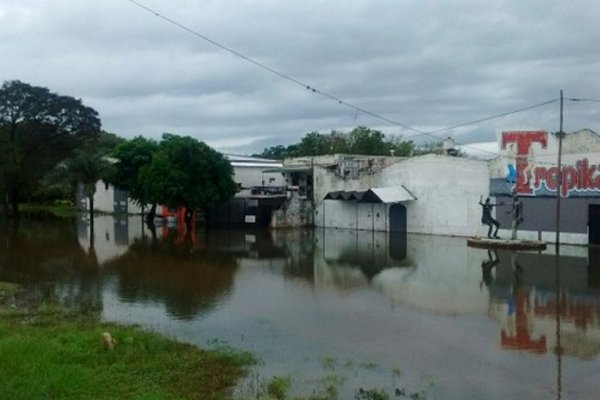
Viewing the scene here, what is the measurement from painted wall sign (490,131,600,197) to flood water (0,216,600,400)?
2984mm

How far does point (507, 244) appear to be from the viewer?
30203 millimetres

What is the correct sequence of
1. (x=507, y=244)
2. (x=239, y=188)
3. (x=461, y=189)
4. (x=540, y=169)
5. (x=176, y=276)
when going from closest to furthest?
1. (x=176, y=276)
2. (x=507, y=244)
3. (x=540, y=169)
4. (x=461, y=189)
5. (x=239, y=188)

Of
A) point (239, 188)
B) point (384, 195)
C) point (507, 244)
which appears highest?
point (239, 188)

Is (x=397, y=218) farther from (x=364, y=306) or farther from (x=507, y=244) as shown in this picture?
(x=364, y=306)

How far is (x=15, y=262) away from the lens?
2591cm

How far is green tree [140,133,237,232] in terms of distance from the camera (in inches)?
1624

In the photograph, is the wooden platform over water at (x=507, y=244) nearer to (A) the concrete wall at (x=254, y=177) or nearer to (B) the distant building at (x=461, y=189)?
(B) the distant building at (x=461, y=189)

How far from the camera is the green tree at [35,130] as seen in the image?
5669 centimetres

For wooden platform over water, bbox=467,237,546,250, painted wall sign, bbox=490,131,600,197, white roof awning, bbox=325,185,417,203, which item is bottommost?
wooden platform over water, bbox=467,237,546,250

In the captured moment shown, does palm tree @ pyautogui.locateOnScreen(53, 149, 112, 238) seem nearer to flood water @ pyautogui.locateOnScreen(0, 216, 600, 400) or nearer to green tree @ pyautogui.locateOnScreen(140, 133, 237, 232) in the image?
green tree @ pyautogui.locateOnScreen(140, 133, 237, 232)

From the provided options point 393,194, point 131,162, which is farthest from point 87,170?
point 393,194

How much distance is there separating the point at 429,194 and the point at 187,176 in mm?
14179

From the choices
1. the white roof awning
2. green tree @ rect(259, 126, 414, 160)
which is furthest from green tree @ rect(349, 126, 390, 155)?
the white roof awning

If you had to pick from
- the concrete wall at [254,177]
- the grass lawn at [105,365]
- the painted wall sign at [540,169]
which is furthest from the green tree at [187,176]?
the grass lawn at [105,365]
